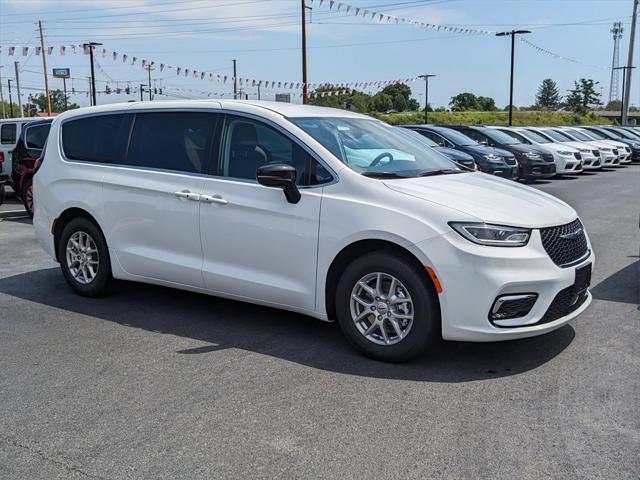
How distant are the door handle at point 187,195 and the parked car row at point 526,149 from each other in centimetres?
985

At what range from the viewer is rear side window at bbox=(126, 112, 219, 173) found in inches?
224

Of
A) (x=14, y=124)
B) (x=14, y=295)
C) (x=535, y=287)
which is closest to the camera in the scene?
(x=535, y=287)

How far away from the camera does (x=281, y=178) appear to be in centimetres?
495

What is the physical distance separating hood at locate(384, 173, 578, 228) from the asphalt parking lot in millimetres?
976

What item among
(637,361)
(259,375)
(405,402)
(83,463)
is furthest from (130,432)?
(637,361)

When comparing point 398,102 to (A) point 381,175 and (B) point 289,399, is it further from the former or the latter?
(B) point 289,399

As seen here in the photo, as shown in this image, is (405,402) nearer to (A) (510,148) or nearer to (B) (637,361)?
(B) (637,361)

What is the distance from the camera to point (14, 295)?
6.80 m

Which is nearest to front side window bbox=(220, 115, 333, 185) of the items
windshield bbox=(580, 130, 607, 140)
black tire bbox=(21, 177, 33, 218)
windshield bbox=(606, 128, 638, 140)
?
black tire bbox=(21, 177, 33, 218)

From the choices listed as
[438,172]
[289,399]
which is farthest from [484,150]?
[289,399]

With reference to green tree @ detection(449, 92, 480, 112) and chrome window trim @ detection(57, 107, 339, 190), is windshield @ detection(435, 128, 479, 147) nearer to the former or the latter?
chrome window trim @ detection(57, 107, 339, 190)

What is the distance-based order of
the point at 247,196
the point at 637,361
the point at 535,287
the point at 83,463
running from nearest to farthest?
the point at 83,463 < the point at 535,287 < the point at 637,361 < the point at 247,196

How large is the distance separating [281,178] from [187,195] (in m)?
1.02

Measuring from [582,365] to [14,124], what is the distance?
605 inches
